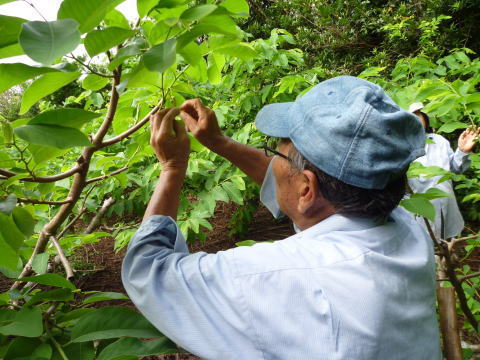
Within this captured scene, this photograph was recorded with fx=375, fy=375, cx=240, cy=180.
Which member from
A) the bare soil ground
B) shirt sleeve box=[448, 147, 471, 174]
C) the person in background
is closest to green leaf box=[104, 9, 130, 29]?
the person in background

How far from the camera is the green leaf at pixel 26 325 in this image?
813 mm

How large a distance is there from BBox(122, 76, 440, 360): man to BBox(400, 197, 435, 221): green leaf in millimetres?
93

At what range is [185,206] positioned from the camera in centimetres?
301

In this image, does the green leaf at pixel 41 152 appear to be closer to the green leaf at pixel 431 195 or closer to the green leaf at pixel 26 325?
the green leaf at pixel 26 325

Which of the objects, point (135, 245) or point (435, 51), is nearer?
point (135, 245)

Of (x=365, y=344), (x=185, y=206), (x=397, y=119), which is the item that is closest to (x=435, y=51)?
(x=185, y=206)

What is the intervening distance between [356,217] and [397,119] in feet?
0.91

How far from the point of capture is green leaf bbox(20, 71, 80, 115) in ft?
2.56

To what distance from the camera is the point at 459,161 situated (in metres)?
3.16

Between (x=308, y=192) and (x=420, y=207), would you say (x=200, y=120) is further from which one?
(x=420, y=207)

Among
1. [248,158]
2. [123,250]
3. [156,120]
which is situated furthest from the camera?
[123,250]

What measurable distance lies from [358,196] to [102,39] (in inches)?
28.4

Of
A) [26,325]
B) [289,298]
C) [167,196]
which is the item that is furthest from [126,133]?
[289,298]

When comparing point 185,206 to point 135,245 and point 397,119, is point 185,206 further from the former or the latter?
point 397,119
